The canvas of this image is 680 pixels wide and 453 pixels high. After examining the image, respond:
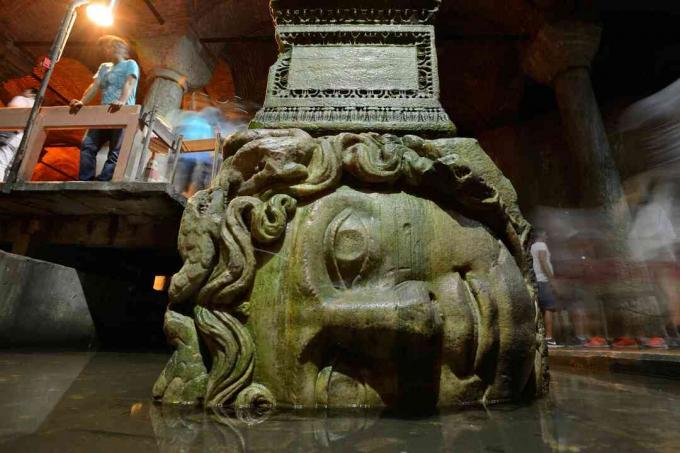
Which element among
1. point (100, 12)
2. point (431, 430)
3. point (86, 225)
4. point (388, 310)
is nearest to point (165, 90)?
point (100, 12)

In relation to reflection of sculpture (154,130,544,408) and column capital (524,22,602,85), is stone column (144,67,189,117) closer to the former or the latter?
reflection of sculpture (154,130,544,408)

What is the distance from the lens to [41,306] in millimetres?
3449

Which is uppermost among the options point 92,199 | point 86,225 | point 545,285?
point 92,199

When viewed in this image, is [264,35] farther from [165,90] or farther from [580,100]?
[580,100]

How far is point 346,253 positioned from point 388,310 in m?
0.32

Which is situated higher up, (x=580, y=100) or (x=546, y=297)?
(x=580, y=100)

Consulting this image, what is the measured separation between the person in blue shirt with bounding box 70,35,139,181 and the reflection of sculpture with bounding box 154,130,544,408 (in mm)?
3086

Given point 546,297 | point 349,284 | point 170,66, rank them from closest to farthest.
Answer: point 349,284, point 546,297, point 170,66

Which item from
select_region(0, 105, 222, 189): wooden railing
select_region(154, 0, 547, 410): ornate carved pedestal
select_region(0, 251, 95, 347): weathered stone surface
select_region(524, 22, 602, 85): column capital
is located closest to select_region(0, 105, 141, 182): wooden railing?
select_region(0, 105, 222, 189): wooden railing

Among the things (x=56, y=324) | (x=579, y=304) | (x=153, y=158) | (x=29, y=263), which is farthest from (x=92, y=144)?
(x=579, y=304)

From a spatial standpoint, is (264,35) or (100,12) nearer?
(100,12)

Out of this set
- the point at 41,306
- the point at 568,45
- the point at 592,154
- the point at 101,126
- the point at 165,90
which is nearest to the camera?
the point at 41,306

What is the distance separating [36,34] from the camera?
8062mm

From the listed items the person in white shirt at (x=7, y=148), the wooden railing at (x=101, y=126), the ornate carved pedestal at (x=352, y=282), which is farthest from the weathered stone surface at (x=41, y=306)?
the ornate carved pedestal at (x=352, y=282)
